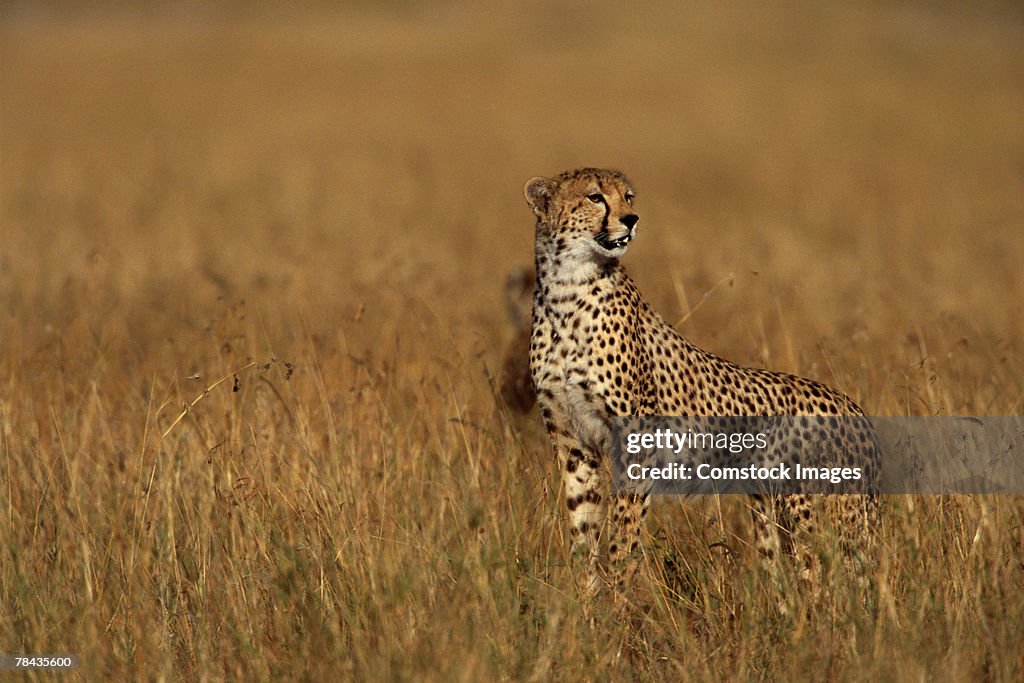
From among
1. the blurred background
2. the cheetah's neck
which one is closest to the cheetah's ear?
the cheetah's neck

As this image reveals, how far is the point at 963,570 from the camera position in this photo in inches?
141

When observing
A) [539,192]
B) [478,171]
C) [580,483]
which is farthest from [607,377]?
[478,171]

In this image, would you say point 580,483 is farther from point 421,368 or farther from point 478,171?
point 478,171

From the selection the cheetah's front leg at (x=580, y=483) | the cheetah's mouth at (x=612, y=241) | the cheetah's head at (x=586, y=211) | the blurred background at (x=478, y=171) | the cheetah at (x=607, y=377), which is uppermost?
the blurred background at (x=478, y=171)

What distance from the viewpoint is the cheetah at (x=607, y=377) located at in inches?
159

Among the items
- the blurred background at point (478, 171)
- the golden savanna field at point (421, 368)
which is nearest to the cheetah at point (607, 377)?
the golden savanna field at point (421, 368)

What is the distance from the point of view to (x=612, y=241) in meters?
4.07

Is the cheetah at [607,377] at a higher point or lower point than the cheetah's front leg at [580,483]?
higher

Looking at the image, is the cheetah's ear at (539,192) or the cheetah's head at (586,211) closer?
the cheetah's head at (586,211)

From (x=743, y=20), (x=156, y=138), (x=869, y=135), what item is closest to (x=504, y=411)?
(x=156, y=138)

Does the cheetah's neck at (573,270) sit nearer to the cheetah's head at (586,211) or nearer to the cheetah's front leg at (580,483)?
the cheetah's head at (586,211)

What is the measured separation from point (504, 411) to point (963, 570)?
1.64 meters

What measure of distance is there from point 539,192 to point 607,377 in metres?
0.66

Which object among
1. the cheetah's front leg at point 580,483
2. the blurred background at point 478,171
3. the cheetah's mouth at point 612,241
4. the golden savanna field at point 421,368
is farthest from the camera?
the blurred background at point 478,171
